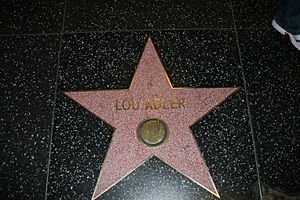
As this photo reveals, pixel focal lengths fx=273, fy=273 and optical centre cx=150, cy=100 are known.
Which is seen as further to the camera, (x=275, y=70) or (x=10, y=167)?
(x=275, y=70)

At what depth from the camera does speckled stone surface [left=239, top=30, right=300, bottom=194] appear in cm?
A: 99

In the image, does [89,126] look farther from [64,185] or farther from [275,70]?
[275,70]

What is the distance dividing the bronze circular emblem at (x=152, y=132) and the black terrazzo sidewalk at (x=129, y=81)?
0.27 ft

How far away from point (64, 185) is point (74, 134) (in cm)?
19

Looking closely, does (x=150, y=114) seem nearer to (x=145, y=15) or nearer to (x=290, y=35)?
(x=145, y=15)

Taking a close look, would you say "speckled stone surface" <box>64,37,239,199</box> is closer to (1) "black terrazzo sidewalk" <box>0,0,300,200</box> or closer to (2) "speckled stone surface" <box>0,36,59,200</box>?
(1) "black terrazzo sidewalk" <box>0,0,300,200</box>

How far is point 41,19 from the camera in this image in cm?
125

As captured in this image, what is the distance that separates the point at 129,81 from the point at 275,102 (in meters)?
0.59

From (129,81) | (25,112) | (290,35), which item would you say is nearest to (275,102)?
(290,35)

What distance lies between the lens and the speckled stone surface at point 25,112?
0.98 meters

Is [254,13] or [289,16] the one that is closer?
[289,16]

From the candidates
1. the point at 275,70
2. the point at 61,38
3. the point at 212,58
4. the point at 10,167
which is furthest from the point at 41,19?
the point at 275,70

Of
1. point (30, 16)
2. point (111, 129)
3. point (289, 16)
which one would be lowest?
point (111, 129)

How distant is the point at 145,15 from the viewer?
1252 millimetres
